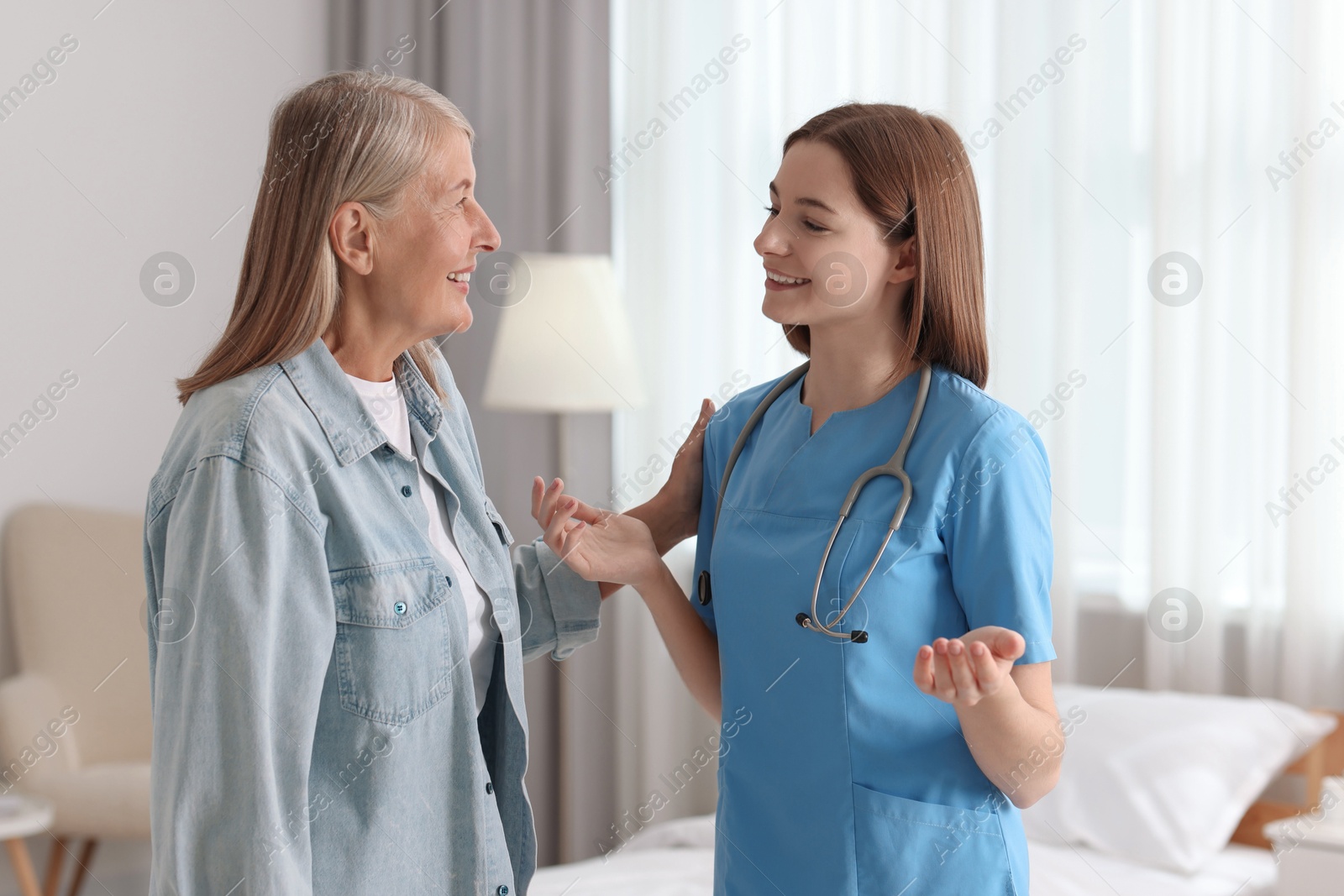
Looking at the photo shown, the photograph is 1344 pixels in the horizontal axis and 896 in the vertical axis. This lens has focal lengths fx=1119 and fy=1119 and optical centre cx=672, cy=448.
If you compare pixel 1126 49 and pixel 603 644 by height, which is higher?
pixel 1126 49

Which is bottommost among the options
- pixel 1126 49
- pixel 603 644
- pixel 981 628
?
pixel 603 644

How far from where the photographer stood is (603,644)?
10.7 feet

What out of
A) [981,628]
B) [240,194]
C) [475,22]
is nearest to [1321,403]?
[981,628]

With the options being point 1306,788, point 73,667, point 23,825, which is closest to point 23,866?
point 23,825

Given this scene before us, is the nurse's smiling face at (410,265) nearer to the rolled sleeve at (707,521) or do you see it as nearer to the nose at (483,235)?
the nose at (483,235)

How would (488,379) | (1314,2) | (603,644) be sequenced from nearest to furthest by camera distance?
(1314,2)
(488,379)
(603,644)

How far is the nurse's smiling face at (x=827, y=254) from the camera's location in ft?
3.93

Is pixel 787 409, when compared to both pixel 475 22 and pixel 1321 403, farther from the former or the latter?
pixel 475 22

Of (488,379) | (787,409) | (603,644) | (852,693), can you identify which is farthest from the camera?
(603,644)

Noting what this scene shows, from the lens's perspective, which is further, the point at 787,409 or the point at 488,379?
the point at 488,379

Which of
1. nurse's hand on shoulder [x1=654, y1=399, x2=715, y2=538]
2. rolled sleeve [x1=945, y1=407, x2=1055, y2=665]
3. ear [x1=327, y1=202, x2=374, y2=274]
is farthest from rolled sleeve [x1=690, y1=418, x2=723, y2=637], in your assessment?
ear [x1=327, y1=202, x2=374, y2=274]

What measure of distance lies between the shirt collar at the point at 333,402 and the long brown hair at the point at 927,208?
0.58 m

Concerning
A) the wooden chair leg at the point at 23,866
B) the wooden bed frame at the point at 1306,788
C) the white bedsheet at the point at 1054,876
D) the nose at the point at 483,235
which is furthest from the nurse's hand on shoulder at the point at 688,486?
the wooden chair leg at the point at 23,866

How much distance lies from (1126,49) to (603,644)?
80.3 inches
